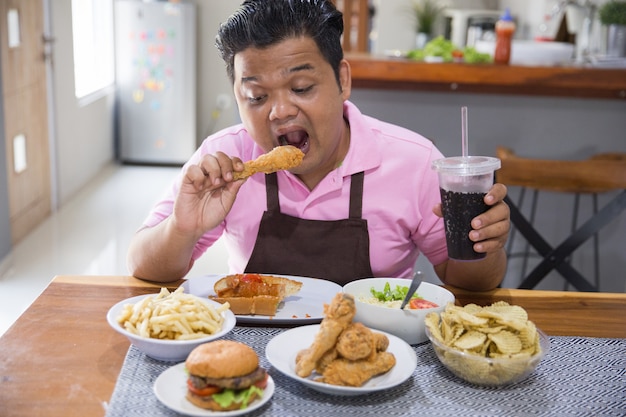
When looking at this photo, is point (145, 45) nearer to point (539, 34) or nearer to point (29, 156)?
point (29, 156)

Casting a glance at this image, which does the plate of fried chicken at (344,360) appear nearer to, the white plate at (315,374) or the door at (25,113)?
the white plate at (315,374)

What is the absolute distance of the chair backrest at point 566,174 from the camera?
3119 millimetres

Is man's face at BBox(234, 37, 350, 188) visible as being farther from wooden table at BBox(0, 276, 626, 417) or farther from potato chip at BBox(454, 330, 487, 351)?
potato chip at BBox(454, 330, 487, 351)

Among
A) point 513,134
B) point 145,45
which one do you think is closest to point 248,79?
point 513,134

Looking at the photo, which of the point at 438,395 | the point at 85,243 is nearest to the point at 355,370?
the point at 438,395

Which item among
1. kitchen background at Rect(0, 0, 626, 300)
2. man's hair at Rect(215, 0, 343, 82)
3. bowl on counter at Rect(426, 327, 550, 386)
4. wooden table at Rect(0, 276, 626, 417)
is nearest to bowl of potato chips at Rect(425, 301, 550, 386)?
bowl on counter at Rect(426, 327, 550, 386)

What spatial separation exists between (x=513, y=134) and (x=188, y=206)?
2.77 m

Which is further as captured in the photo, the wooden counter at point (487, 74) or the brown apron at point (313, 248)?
the wooden counter at point (487, 74)

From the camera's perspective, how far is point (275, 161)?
1.78 meters

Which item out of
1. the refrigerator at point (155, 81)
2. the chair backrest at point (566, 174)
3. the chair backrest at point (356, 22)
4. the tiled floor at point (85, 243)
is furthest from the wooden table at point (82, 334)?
the chair backrest at point (356, 22)

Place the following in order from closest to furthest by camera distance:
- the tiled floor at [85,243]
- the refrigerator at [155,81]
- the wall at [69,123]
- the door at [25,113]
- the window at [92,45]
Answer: the tiled floor at [85,243], the door at [25,113], the wall at [69,123], the window at [92,45], the refrigerator at [155,81]

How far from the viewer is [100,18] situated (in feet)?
25.5

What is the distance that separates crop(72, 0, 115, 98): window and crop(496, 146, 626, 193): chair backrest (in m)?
4.75

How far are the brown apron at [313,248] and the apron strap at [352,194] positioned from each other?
2cm
